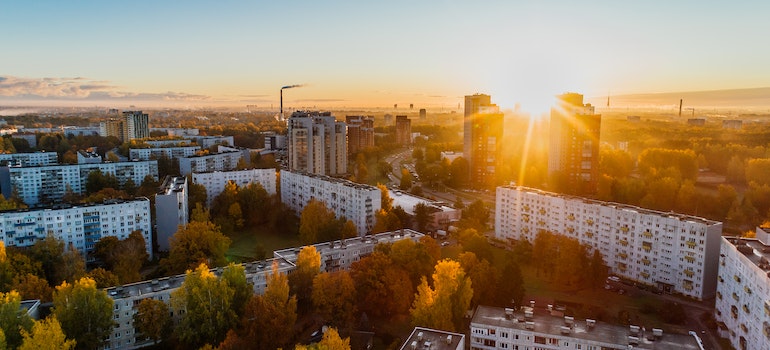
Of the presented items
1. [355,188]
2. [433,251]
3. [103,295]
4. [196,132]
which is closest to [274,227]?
[355,188]

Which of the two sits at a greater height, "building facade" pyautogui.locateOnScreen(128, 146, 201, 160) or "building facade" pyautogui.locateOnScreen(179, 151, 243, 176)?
"building facade" pyautogui.locateOnScreen(128, 146, 201, 160)

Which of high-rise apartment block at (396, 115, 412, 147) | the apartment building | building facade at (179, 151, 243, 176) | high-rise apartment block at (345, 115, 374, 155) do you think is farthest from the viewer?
high-rise apartment block at (396, 115, 412, 147)

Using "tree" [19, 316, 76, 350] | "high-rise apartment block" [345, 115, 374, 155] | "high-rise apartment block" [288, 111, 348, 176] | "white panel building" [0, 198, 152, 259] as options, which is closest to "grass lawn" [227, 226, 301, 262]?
"white panel building" [0, 198, 152, 259]

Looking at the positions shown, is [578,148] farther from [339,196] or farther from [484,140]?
[339,196]

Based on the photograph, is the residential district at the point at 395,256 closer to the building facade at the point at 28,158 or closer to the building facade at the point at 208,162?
the building facade at the point at 28,158

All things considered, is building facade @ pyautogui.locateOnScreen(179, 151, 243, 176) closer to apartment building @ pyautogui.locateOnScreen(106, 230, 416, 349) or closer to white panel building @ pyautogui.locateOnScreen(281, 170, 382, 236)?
white panel building @ pyautogui.locateOnScreen(281, 170, 382, 236)
